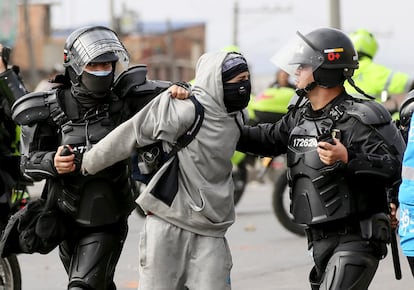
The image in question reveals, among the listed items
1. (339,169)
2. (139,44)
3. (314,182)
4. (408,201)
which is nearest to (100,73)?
(314,182)

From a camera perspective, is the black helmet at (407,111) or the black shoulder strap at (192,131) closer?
the black shoulder strap at (192,131)

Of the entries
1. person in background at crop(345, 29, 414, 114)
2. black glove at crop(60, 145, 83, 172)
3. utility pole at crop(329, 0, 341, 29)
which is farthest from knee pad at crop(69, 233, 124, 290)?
utility pole at crop(329, 0, 341, 29)

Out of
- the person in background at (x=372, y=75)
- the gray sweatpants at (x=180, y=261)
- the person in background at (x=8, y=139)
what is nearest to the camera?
the gray sweatpants at (x=180, y=261)

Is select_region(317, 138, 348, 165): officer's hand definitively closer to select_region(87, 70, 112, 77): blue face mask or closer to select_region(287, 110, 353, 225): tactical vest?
select_region(287, 110, 353, 225): tactical vest

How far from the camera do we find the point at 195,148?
583cm

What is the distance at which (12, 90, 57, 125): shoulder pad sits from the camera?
21.2 feet

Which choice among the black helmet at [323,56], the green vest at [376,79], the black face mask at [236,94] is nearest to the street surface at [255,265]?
the green vest at [376,79]

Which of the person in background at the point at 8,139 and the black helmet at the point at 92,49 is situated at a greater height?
the black helmet at the point at 92,49

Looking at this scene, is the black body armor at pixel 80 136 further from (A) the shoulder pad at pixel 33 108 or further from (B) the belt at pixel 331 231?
(B) the belt at pixel 331 231

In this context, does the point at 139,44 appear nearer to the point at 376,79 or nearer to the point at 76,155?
the point at 376,79

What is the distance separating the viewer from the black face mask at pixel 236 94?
587 cm

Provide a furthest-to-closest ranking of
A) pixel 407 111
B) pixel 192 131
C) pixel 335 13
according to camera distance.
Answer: pixel 335 13 → pixel 407 111 → pixel 192 131

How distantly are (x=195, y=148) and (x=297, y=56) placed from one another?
83 centimetres

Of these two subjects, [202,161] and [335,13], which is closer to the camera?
[202,161]
